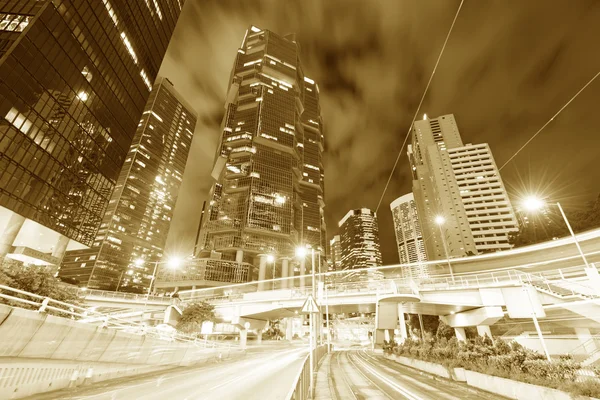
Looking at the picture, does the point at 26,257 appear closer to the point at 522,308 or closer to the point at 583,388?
the point at 583,388

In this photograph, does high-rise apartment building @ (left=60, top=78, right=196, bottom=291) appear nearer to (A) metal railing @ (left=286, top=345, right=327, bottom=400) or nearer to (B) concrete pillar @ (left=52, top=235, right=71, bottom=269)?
(B) concrete pillar @ (left=52, top=235, right=71, bottom=269)

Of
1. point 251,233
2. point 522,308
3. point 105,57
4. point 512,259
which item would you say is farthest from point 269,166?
point 522,308

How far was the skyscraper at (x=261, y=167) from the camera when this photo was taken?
405 ft

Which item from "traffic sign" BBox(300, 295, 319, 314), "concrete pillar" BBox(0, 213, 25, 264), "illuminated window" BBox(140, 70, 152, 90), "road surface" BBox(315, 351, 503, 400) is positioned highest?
"illuminated window" BBox(140, 70, 152, 90)

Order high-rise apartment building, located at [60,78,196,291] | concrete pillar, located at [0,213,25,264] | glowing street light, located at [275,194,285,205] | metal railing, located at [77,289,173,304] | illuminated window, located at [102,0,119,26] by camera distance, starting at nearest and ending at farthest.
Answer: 1. concrete pillar, located at [0,213,25,264]
2. metal railing, located at [77,289,173,304]
3. illuminated window, located at [102,0,119,26]
4. glowing street light, located at [275,194,285,205]
5. high-rise apartment building, located at [60,78,196,291]

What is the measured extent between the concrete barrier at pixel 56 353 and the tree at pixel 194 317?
32.5 meters

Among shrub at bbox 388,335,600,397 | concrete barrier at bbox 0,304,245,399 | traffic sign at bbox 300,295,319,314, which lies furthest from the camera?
traffic sign at bbox 300,295,319,314

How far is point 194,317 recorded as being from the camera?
1844 inches

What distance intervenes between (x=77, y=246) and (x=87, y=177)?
43.1 ft

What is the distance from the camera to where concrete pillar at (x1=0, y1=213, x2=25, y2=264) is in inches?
1405

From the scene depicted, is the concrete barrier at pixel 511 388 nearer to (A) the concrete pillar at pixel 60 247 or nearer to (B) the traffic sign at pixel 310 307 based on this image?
(B) the traffic sign at pixel 310 307

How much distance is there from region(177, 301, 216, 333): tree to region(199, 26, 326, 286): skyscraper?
64.4 m

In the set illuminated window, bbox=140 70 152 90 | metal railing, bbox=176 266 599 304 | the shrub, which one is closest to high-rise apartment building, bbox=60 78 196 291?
illuminated window, bbox=140 70 152 90

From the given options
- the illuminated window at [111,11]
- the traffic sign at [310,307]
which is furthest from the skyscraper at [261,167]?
the traffic sign at [310,307]
